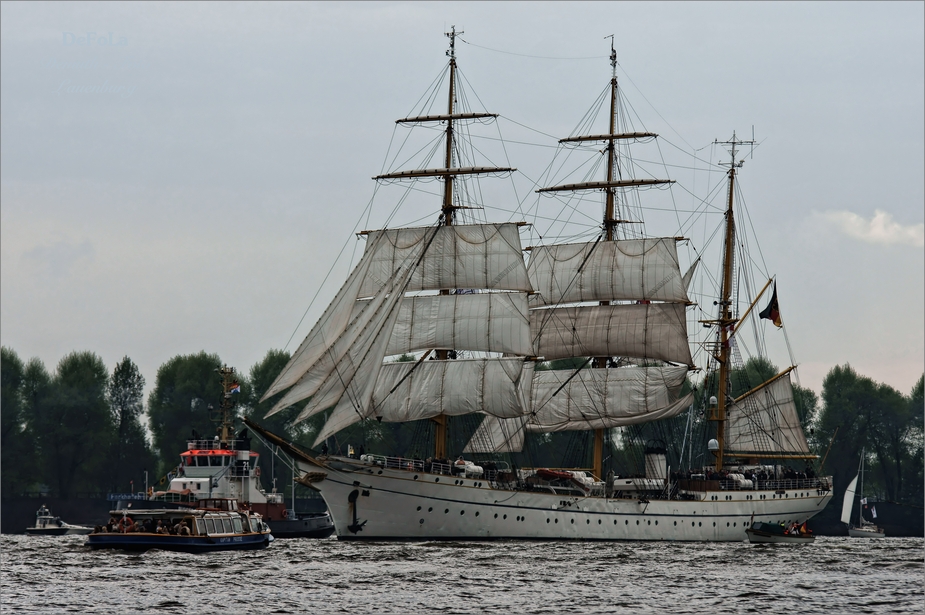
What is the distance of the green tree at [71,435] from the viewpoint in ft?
406

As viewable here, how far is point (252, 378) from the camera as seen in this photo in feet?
446

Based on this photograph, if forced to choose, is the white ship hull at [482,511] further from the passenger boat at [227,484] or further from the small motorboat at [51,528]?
the small motorboat at [51,528]

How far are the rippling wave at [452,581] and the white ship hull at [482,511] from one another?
3705 mm

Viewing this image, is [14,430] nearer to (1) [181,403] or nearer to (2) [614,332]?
(1) [181,403]

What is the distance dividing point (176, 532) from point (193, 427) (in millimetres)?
59240

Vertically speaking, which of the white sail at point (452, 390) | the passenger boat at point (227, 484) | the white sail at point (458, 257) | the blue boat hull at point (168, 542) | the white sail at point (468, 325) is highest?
the white sail at point (458, 257)

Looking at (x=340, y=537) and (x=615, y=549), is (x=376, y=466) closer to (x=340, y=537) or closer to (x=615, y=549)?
(x=340, y=537)

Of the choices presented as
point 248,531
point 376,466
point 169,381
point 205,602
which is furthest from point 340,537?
point 169,381

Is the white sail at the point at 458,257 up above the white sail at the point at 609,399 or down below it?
above

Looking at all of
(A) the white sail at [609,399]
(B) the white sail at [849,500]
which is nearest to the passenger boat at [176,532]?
(A) the white sail at [609,399]

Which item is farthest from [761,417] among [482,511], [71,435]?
[71,435]

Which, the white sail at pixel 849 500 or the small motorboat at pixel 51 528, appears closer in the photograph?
the small motorboat at pixel 51 528

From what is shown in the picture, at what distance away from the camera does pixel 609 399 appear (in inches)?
3967

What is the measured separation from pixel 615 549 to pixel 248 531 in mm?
22346
